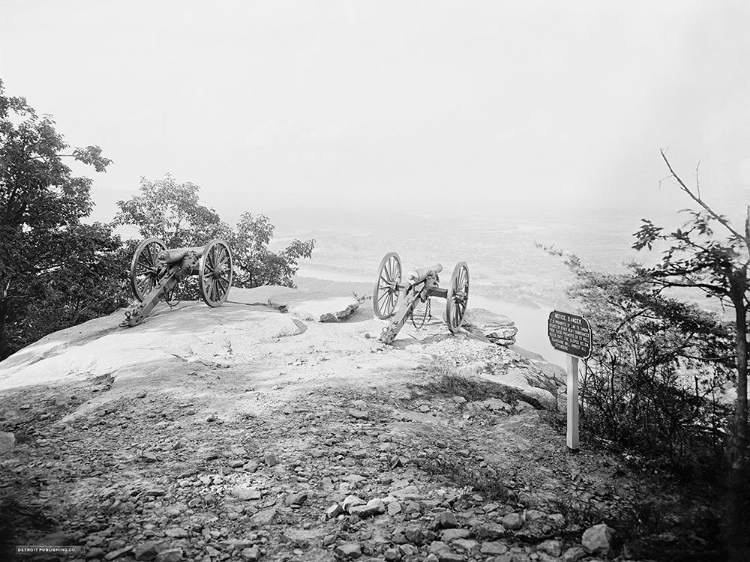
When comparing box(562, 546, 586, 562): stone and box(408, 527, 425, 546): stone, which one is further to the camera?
box(408, 527, 425, 546): stone

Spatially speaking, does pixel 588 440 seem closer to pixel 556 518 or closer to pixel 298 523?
pixel 556 518

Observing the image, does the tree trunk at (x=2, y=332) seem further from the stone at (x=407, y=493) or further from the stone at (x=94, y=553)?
the stone at (x=407, y=493)

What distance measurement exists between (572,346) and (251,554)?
2.64 metres

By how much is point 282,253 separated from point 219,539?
12659 millimetres

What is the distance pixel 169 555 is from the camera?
233 cm

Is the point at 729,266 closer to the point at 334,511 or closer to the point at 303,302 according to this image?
the point at 334,511

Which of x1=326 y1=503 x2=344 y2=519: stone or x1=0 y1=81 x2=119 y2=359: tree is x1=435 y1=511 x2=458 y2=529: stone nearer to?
x1=326 y1=503 x2=344 y2=519: stone

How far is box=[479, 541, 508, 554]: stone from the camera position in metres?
2.43

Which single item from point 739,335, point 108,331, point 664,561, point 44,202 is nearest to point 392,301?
point 108,331

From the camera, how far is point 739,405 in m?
3.10

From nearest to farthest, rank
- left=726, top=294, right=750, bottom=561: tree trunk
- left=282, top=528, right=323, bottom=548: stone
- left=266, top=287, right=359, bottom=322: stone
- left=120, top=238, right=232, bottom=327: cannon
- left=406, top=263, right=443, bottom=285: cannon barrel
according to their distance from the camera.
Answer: left=726, top=294, right=750, bottom=561: tree trunk < left=282, top=528, right=323, bottom=548: stone < left=406, top=263, right=443, bottom=285: cannon barrel < left=120, top=238, right=232, bottom=327: cannon < left=266, top=287, right=359, bottom=322: stone

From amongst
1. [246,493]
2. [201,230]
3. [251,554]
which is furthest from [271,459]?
[201,230]

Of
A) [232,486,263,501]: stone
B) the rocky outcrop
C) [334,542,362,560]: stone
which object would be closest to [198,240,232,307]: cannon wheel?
the rocky outcrop

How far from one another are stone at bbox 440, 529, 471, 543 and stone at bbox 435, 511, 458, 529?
0.04m
